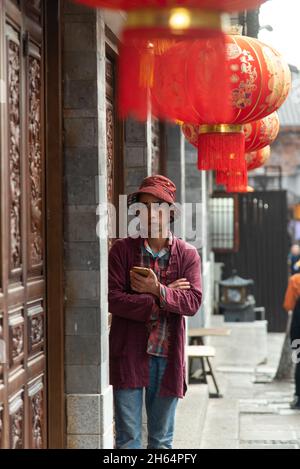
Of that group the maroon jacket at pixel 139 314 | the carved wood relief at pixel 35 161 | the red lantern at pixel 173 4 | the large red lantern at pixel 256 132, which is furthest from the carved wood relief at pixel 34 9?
the large red lantern at pixel 256 132

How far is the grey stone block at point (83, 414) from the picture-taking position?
577 centimetres

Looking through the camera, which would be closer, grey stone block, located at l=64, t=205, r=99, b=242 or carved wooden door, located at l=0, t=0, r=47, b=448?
carved wooden door, located at l=0, t=0, r=47, b=448

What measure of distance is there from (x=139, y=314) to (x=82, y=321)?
1.08 ft

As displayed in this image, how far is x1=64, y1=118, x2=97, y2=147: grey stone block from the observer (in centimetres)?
579

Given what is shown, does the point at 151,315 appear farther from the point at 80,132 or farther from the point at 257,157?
the point at 257,157

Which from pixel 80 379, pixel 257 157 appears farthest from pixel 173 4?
pixel 257 157

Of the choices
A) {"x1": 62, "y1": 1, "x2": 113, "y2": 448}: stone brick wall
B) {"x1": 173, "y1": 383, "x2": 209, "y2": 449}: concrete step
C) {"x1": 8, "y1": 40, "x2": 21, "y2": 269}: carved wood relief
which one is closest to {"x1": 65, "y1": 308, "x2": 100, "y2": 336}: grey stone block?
{"x1": 62, "y1": 1, "x2": 113, "y2": 448}: stone brick wall

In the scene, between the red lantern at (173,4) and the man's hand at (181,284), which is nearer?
the red lantern at (173,4)

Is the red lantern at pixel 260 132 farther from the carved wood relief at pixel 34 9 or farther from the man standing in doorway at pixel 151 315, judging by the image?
the carved wood relief at pixel 34 9

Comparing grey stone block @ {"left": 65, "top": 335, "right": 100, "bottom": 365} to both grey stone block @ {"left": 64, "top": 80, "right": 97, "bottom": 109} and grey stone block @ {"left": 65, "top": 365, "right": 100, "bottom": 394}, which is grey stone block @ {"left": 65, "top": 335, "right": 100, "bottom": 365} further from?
grey stone block @ {"left": 64, "top": 80, "right": 97, "bottom": 109}

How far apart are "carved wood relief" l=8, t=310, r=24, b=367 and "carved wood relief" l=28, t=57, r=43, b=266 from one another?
0.42 m

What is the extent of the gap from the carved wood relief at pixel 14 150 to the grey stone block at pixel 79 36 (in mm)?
932

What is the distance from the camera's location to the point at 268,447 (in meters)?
9.48

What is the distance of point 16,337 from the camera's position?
4852 mm
